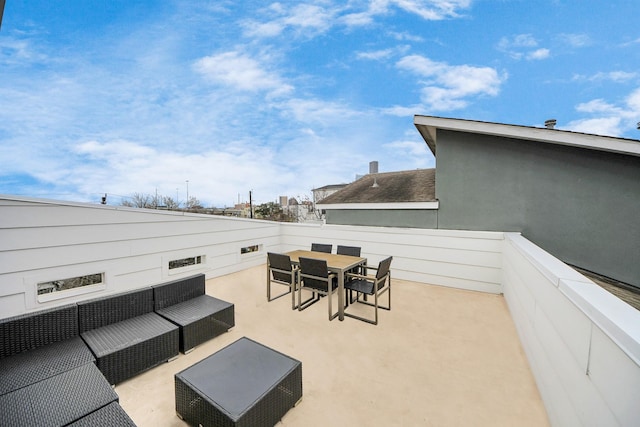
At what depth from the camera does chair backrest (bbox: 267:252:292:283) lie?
170 inches

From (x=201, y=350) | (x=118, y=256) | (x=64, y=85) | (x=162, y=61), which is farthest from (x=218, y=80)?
(x=201, y=350)

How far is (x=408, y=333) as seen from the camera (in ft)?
11.2

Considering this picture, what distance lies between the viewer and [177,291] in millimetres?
3355

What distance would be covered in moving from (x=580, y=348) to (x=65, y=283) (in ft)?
23.4

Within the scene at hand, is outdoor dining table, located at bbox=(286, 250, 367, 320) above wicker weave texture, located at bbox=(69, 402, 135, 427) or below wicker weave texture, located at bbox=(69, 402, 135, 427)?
above

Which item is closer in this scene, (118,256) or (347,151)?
(118,256)

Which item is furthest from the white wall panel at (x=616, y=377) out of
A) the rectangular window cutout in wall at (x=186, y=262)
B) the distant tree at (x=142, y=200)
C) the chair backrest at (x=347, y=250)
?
the distant tree at (x=142, y=200)

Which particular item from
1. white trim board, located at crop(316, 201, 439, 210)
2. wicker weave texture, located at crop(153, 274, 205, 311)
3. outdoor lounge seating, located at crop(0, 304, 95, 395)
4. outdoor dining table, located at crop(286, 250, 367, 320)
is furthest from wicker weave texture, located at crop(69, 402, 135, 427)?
white trim board, located at crop(316, 201, 439, 210)

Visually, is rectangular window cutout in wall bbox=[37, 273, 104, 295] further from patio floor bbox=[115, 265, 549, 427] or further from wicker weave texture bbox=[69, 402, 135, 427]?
wicker weave texture bbox=[69, 402, 135, 427]

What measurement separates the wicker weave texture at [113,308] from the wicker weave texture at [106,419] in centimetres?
154

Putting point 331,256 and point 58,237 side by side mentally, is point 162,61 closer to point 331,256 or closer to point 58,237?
point 58,237

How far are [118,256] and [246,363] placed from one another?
3.75 meters

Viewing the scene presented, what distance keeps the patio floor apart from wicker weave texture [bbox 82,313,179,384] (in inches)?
5.6

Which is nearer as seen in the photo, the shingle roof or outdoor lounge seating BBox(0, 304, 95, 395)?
outdoor lounge seating BBox(0, 304, 95, 395)
